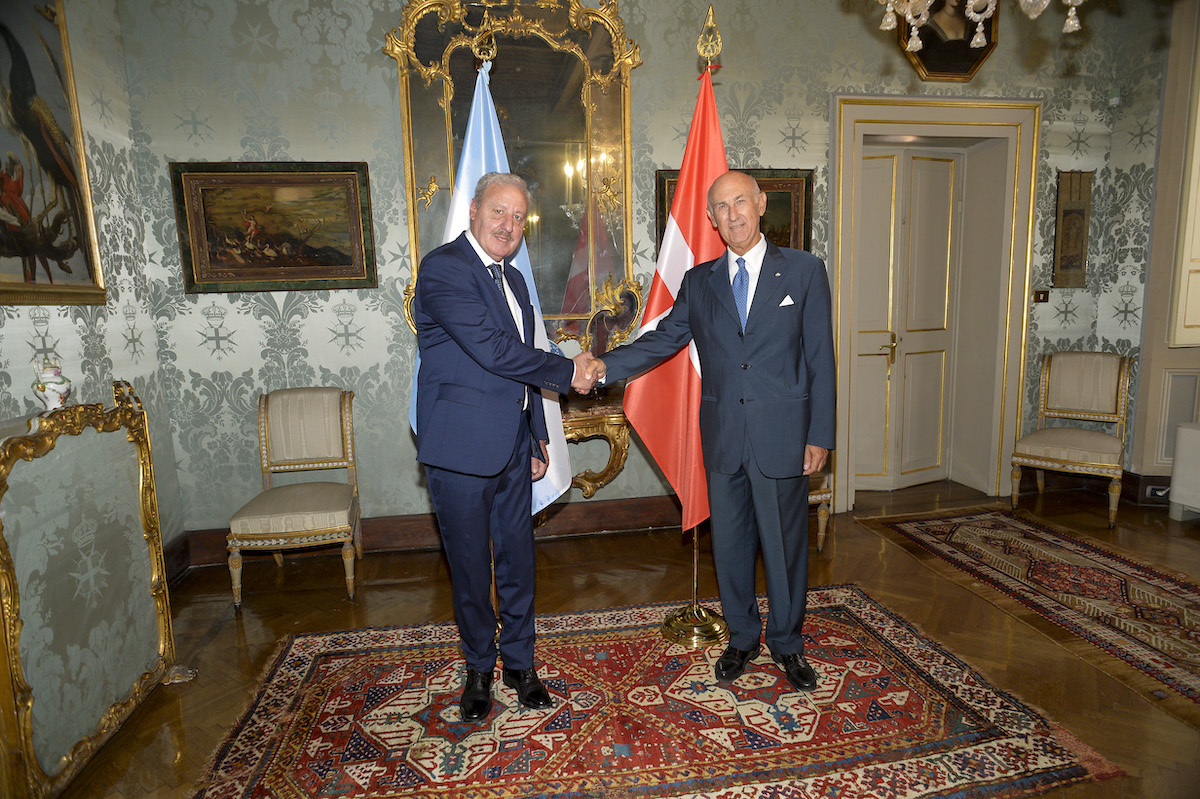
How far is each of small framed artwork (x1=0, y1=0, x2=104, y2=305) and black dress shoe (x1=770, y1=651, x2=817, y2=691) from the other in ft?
11.0

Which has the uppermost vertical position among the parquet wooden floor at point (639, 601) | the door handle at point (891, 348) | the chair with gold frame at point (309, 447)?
the door handle at point (891, 348)

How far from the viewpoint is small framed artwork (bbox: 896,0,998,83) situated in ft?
14.5

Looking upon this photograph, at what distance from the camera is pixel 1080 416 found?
15.4ft

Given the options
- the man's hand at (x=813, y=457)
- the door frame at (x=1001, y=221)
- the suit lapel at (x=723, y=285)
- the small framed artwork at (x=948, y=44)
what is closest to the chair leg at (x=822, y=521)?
the door frame at (x=1001, y=221)

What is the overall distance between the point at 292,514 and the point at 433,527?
1.04m

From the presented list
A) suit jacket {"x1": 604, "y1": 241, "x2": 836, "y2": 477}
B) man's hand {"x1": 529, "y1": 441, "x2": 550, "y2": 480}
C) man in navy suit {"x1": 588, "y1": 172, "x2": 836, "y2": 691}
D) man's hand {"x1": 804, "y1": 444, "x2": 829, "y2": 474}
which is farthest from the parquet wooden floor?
suit jacket {"x1": 604, "y1": 241, "x2": 836, "y2": 477}

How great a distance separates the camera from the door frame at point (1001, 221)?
4.48m

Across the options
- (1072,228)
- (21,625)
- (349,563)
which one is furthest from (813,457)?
(1072,228)

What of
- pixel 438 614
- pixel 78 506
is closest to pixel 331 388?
pixel 438 614

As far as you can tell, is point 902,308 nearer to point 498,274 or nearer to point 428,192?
point 428,192

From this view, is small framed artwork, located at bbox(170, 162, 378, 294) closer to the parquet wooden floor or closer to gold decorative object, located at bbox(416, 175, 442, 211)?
gold decorative object, located at bbox(416, 175, 442, 211)

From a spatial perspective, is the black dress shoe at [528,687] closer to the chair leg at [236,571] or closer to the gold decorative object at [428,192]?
the chair leg at [236,571]

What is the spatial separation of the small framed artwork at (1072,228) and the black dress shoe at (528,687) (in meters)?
4.83

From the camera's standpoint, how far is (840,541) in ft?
13.9
